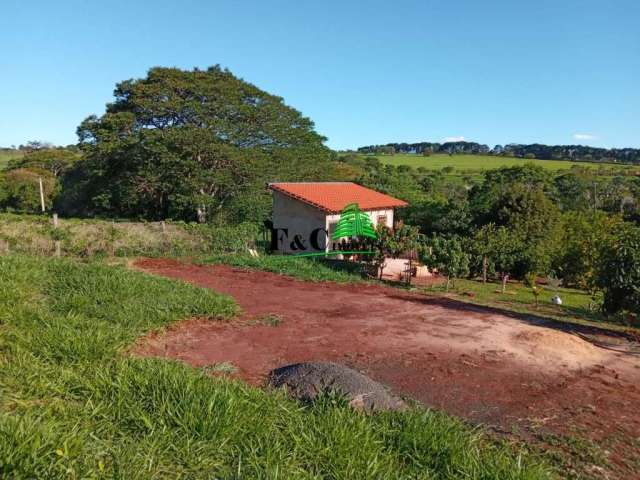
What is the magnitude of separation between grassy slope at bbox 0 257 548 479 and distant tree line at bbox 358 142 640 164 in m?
91.4

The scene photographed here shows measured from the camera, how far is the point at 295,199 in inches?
732

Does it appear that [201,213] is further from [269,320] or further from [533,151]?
[533,151]

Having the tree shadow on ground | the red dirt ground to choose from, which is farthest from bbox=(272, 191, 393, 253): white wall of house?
the red dirt ground

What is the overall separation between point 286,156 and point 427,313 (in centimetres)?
2056

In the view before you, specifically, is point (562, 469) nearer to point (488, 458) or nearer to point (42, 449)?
point (488, 458)

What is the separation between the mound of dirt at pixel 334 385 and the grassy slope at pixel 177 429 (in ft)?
1.20

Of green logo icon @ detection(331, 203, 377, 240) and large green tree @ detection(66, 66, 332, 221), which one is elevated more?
large green tree @ detection(66, 66, 332, 221)

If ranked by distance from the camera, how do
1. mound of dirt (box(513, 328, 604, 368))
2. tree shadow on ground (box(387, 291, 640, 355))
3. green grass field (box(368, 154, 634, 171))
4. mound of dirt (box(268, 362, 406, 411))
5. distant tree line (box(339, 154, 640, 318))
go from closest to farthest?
mound of dirt (box(268, 362, 406, 411)) < mound of dirt (box(513, 328, 604, 368)) < tree shadow on ground (box(387, 291, 640, 355)) < distant tree line (box(339, 154, 640, 318)) < green grass field (box(368, 154, 634, 171))

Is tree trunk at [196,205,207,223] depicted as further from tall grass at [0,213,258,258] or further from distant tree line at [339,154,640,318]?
distant tree line at [339,154,640,318]

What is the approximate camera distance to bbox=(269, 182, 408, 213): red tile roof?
1802cm

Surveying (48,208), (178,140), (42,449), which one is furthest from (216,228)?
(48,208)

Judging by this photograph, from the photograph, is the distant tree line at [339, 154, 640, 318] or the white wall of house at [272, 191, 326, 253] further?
the white wall of house at [272, 191, 326, 253]

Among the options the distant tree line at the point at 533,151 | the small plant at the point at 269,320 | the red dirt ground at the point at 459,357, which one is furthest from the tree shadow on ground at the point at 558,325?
the distant tree line at the point at 533,151

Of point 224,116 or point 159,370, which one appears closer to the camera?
point 159,370
